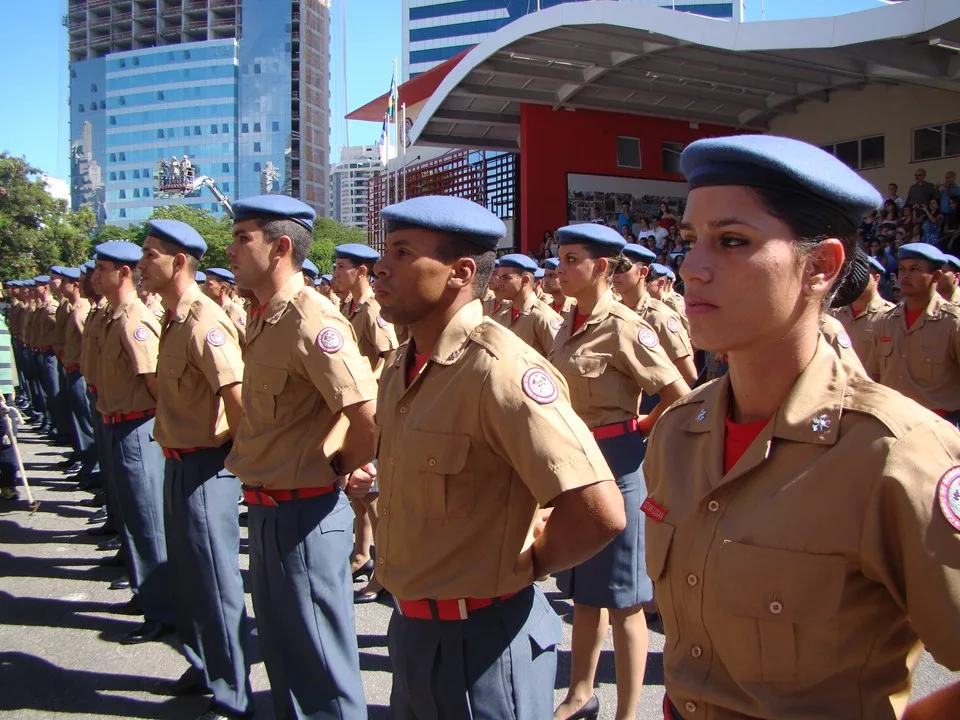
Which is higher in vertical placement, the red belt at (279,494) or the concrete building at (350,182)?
the concrete building at (350,182)

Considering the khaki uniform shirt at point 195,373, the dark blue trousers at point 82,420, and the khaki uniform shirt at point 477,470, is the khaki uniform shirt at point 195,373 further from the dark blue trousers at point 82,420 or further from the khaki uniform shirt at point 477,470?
the dark blue trousers at point 82,420

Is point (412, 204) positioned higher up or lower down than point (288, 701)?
higher up

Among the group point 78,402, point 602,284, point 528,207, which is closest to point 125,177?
point 528,207

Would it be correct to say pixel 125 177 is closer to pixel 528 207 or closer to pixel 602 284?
pixel 528 207

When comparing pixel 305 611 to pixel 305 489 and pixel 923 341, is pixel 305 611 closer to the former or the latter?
pixel 305 489

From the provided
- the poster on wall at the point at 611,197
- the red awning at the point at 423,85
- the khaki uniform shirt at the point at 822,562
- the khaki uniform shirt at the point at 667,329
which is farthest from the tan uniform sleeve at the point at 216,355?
the red awning at the point at 423,85

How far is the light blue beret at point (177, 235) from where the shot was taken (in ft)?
14.3

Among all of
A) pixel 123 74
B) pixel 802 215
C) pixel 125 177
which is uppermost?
pixel 123 74

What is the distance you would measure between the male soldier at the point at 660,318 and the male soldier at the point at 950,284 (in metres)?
2.42

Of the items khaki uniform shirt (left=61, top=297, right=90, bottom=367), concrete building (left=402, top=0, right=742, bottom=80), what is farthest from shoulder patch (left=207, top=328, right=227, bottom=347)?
concrete building (left=402, top=0, right=742, bottom=80)

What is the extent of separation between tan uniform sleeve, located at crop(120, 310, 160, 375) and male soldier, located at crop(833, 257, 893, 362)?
5.47m

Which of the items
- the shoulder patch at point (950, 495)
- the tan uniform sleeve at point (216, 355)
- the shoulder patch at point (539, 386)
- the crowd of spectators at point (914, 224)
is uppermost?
the crowd of spectators at point (914, 224)

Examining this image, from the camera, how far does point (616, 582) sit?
3531mm

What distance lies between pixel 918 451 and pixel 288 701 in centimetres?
266
